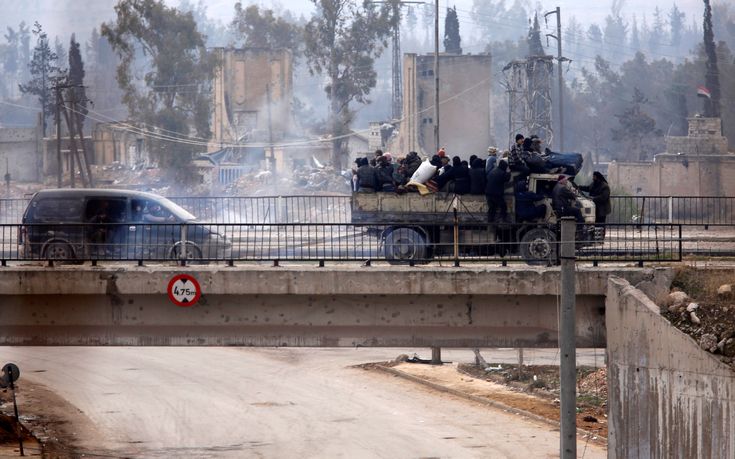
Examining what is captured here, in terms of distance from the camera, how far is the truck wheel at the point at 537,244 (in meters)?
21.5

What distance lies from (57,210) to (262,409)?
22.5 feet

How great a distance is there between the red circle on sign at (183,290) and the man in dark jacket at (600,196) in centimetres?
866

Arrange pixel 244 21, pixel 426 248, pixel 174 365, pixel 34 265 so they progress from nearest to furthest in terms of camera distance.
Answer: pixel 34 265 < pixel 426 248 < pixel 174 365 < pixel 244 21

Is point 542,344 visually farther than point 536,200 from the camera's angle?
No

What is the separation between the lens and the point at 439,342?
19688 mm

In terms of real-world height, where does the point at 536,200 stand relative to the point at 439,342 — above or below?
above

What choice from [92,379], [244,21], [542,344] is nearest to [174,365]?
[92,379]

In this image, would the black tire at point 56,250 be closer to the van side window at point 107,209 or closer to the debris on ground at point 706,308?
the van side window at point 107,209

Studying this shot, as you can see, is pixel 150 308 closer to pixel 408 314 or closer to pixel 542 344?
pixel 408 314

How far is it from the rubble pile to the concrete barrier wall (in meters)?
49.8

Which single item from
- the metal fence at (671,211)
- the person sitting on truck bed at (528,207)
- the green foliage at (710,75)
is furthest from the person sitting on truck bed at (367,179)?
the green foliage at (710,75)

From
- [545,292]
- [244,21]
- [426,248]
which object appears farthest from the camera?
[244,21]

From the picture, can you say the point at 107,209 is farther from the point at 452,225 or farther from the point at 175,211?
the point at 452,225

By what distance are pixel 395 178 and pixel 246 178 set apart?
48.6m
